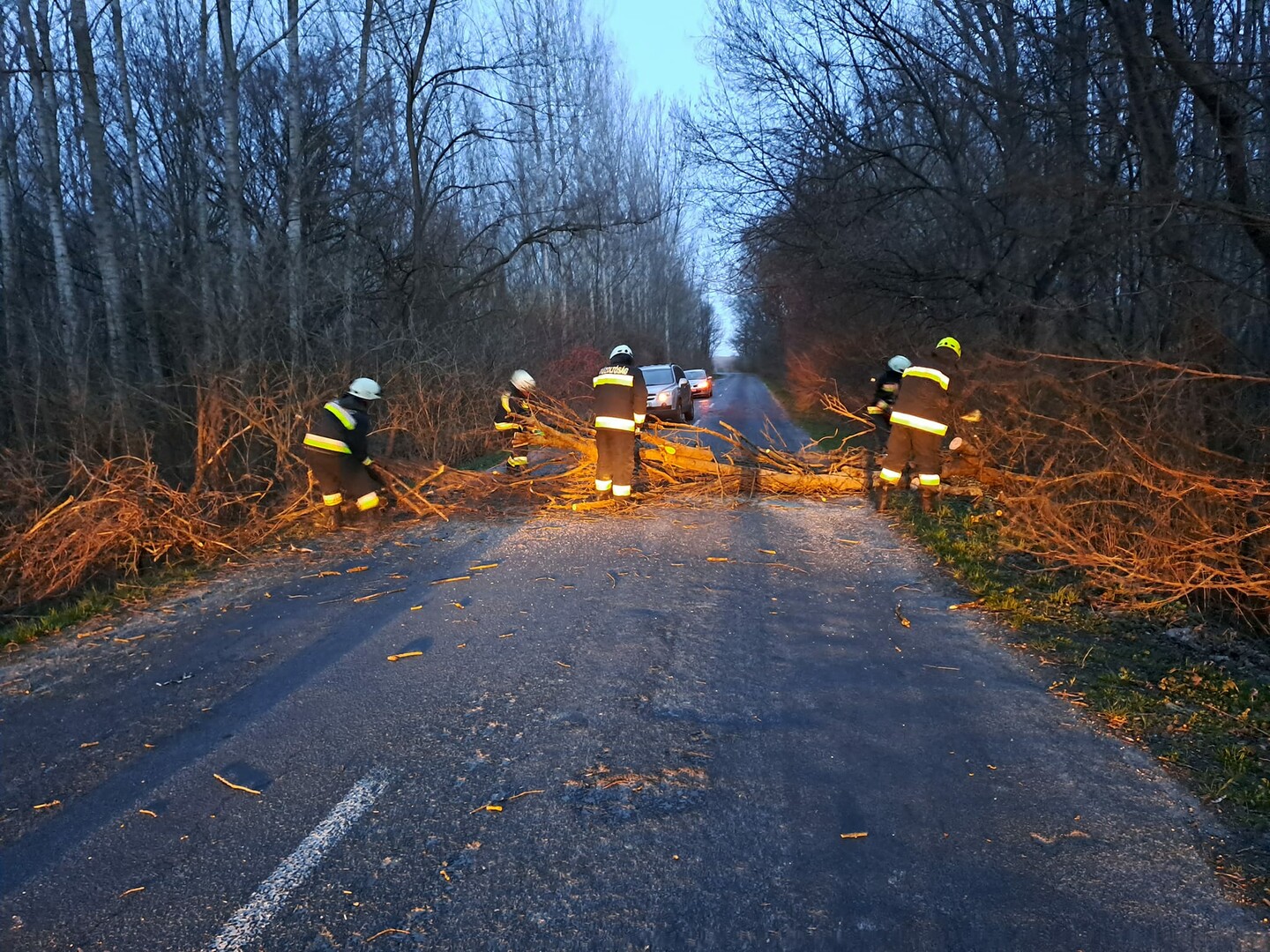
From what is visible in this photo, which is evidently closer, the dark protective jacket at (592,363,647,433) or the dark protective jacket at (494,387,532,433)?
the dark protective jacket at (592,363,647,433)

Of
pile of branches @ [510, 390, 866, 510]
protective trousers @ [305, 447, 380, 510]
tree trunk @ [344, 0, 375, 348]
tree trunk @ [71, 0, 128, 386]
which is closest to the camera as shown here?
protective trousers @ [305, 447, 380, 510]

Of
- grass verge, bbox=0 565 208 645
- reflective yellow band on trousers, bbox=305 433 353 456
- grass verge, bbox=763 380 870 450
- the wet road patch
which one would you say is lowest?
grass verge, bbox=0 565 208 645

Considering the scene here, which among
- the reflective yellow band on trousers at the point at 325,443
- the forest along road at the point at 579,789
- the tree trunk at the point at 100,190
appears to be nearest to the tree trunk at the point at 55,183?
the tree trunk at the point at 100,190

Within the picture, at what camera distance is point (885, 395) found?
1237cm

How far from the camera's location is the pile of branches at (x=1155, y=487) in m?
5.54

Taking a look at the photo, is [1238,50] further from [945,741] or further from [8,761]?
[8,761]

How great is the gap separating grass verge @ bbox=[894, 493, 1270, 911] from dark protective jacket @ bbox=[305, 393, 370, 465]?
5.79 metres

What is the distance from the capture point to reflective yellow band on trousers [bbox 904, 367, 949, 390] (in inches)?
350

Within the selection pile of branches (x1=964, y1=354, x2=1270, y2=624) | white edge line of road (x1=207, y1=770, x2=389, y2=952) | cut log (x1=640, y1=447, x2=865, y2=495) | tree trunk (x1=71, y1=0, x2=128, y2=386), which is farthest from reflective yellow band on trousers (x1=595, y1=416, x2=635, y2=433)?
white edge line of road (x1=207, y1=770, x2=389, y2=952)

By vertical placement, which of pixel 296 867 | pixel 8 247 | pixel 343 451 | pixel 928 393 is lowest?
pixel 296 867

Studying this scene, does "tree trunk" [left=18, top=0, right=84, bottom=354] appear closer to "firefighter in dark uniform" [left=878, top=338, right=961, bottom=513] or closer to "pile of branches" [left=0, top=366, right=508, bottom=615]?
"pile of branches" [left=0, top=366, right=508, bottom=615]

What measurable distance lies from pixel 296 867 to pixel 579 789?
3.76ft

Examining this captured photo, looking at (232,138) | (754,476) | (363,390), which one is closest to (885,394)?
(754,476)

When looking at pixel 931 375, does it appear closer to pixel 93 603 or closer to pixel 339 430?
pixel 339 430
